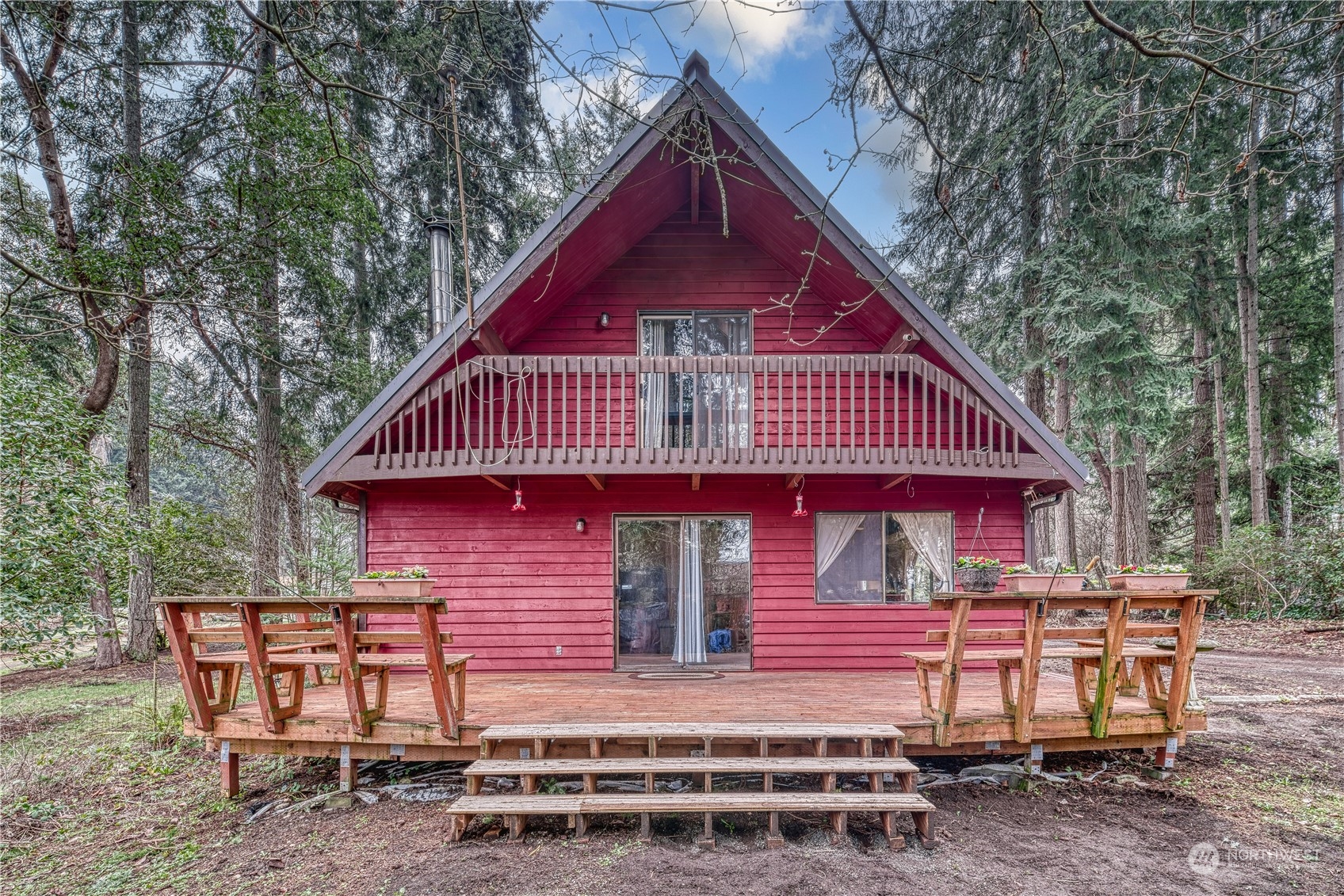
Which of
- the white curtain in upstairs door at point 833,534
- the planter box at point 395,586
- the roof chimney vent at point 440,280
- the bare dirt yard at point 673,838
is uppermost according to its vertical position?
the roof chimney vent at point 440,280

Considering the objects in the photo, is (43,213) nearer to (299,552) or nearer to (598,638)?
(299,552)

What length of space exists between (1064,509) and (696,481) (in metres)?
11.4

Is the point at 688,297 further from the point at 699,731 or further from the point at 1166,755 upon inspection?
the point at 1166,755

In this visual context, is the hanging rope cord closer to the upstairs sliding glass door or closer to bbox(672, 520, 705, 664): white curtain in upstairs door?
the upstairs sliding glass door

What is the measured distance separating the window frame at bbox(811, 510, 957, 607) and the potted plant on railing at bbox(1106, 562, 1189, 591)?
1800mm

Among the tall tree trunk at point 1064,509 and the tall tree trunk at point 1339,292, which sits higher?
the tall tree trunk at point 1339,292

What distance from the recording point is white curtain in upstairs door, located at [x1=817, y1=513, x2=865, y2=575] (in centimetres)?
693

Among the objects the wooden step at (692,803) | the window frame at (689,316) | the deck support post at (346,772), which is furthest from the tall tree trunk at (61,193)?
the wooden step at (692,803)

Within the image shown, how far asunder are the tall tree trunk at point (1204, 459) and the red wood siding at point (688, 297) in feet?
37.3

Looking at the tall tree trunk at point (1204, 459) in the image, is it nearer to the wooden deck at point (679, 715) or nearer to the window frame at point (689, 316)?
the wooden deck at point (679, 715)

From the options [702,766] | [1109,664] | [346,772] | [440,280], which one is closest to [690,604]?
[702,766]

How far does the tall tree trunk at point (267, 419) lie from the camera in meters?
9.05

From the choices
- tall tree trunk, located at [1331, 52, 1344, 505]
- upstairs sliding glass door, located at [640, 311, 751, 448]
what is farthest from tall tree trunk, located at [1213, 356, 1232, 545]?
upstairs sliding glass door, located at [640, 311, 751, 448]

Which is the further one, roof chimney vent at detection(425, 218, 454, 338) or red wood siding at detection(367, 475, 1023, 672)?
roof chimney vent at detection(425, 218, 454, 338)
